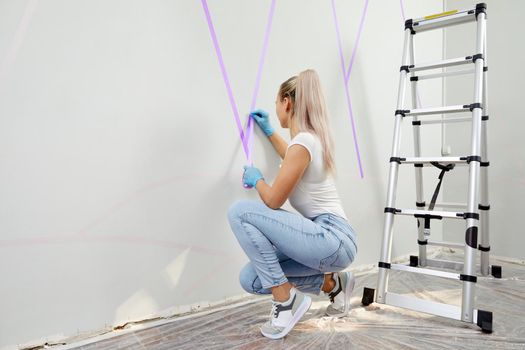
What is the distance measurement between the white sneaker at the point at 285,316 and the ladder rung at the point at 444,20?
1.62 meters

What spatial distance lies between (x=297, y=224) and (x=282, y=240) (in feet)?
0.26

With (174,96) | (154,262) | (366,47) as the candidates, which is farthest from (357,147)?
(154,262)

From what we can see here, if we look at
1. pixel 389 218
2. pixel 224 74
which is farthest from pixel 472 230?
pixel 224 74

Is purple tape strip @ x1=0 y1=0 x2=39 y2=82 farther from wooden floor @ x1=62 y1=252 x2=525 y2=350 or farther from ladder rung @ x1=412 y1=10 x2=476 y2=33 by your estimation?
ladder rung @ x1=412 y1=10 x2=476 y2=33

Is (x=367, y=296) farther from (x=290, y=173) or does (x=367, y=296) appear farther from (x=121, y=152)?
(x=121, y=152)

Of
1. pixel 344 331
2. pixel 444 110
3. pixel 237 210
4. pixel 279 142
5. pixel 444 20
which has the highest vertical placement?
pixel 444 20

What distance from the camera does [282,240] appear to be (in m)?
1.42

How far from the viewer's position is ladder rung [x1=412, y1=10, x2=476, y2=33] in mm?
2033

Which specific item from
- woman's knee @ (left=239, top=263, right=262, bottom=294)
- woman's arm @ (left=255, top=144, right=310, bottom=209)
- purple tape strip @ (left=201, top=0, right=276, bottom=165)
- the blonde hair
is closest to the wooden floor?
woman's knee @ (left=239, top=263, right=262, bottom=294)

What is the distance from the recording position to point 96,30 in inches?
55.0

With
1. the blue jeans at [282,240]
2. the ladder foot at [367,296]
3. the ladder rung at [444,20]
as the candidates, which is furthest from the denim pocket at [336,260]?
the ladder rung at [444,20]

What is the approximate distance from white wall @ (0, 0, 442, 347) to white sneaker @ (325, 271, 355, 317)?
419 mm

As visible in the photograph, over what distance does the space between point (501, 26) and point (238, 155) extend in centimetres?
228

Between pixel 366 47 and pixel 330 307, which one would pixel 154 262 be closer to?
pixel 330 307
